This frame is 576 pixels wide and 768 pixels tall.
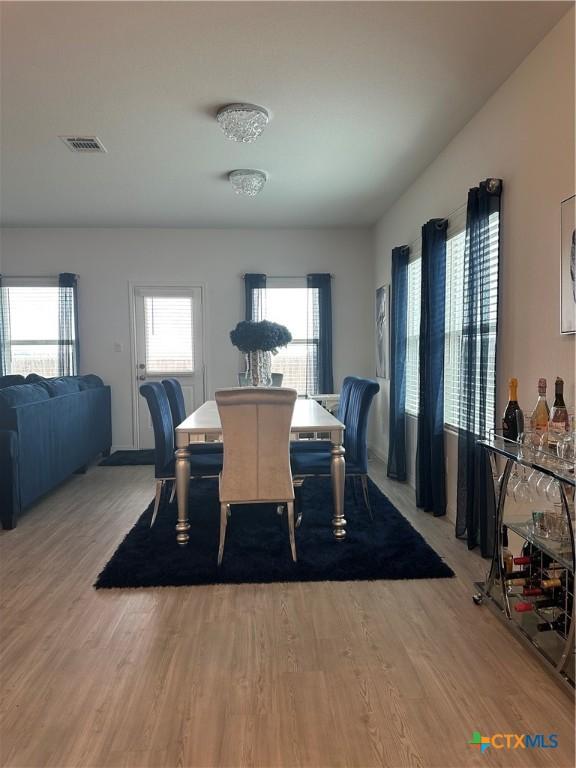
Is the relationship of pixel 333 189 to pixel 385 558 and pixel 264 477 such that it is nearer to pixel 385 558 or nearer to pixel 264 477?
pixel 264 477

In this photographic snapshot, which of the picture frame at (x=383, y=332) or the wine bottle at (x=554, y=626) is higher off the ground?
the picture frame at (x=383, y=332)

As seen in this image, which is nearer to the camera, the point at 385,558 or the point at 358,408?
the point at 385,558

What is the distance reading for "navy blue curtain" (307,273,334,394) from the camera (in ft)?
19.8

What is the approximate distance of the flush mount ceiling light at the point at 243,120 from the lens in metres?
3.01

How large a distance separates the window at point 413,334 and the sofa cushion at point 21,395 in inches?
125

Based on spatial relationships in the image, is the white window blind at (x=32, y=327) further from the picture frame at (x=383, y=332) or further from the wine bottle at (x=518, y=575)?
the wine bottle at (x=518, y=575)

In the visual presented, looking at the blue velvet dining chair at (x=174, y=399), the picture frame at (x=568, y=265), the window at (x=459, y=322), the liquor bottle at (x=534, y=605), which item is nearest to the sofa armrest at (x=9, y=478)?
the blue velvet dining chair at (x=174, y=399)

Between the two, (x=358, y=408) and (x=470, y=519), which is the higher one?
(x=358, y=408)

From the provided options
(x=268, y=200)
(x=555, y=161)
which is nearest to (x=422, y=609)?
(x=555, y=161)

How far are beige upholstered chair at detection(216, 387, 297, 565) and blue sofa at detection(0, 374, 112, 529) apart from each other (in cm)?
167

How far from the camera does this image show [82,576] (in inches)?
106

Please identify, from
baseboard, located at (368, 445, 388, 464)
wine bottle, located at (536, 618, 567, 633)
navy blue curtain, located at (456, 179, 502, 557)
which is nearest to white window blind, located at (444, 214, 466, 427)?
navy blue curtain, located at (456, 179, 502, 557)

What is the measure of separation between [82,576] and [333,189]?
3.81m

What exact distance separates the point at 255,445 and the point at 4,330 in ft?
15.4
